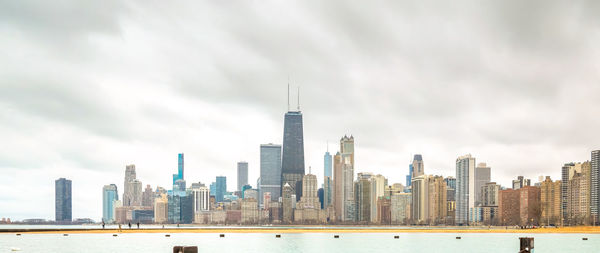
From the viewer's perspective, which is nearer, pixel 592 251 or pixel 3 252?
pixel 3 252

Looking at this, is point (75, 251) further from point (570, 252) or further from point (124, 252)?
point (570, 252)

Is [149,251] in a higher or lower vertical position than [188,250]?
lower

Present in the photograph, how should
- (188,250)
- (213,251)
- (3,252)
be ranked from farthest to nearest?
(213,251) → (3,252) → (188,250)

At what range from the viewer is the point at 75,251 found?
74.7m

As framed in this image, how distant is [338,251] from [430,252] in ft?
38.2

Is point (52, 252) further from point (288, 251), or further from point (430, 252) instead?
point (430, 252)

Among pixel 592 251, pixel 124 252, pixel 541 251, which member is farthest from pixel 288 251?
pixel 592 251

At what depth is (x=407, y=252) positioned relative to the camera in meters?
76.8

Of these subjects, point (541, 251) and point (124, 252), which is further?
point (541, 251)

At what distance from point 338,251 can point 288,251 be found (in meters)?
6.43

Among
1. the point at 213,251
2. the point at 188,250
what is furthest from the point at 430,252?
the point at 188,250

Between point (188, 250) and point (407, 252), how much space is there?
62410mm

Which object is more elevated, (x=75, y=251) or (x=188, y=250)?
(x=188, y=250)

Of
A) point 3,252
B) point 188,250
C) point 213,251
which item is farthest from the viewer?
point 213,251
